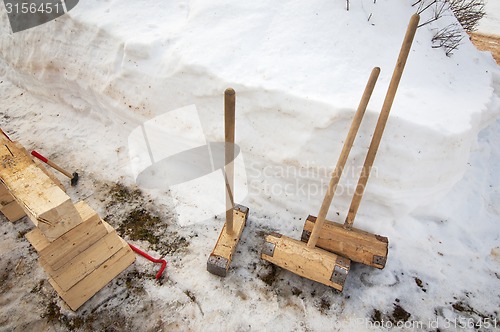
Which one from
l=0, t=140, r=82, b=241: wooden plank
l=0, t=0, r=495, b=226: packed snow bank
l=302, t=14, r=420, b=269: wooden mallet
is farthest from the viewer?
l=0, t=0, r=495, b=226: packed snow bank

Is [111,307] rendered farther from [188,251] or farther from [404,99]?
[404,99]

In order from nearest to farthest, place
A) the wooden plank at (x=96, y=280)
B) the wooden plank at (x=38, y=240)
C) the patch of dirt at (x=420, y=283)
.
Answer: the wooden plank at (x=38, y=240), the wooden plank at (x=96, y=280), the patch of dirt at (x=420, y=283)

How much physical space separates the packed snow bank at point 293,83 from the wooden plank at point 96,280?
4.97ft

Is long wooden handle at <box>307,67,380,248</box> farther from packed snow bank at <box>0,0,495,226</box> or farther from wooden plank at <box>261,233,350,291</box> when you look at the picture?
packed snow bank at <box>0,0,495,226</box>

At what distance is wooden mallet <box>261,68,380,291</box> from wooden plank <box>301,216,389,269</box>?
0.13 meters

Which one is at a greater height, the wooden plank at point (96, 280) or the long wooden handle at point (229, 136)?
the long wooden handle at point (229, 136)

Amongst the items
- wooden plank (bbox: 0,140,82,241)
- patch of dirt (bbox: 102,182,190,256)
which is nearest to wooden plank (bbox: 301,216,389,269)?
patch of dirt (bbox: 102,182,190,256)

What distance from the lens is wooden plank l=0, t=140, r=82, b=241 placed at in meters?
2.21

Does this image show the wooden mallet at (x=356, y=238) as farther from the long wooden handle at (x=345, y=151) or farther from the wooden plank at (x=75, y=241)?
the wooden plank at (x=75, y=241)

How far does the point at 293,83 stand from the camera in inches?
135

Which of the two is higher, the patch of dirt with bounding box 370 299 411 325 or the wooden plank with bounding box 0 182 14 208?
the wooden plank with bounding box 0 182 14 208

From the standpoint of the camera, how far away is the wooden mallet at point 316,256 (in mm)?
2668

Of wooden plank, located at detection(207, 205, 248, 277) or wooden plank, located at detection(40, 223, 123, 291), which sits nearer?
wooden plank, located at detection(40, 223, 123, 291)

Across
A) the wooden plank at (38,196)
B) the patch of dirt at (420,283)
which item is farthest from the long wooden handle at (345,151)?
the wooden plank at (38,196)
